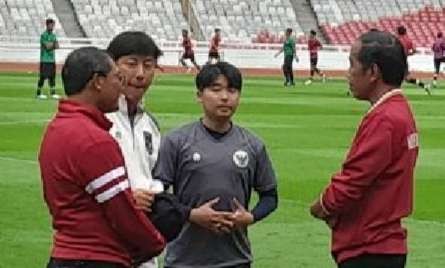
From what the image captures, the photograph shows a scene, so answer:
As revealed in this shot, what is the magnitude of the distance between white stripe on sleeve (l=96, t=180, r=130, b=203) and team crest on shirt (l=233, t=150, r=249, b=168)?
1223 millimetres

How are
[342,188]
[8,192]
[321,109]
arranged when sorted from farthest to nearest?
[321,109] → [8,192] → [342,188]

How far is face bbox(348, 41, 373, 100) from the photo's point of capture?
6.78 m

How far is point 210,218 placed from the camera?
688 centimetres

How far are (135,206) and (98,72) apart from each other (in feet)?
2.03

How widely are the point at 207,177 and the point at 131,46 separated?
803mm

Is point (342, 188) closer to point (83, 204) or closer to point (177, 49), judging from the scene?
point (83, 204)

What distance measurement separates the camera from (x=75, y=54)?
239 inches

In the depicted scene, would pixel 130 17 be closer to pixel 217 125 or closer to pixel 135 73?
pixel 217 125

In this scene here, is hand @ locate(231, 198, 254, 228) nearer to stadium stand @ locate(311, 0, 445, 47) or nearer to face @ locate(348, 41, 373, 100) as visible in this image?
face @ locate(348, 41, 373, 100)

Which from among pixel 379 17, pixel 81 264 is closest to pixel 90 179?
pixel 81 264

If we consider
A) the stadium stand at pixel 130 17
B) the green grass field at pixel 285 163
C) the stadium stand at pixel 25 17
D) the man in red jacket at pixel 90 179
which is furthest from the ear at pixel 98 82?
the stadium stand at pixel 130 17

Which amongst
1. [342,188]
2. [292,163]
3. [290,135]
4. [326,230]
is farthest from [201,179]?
[290,135]

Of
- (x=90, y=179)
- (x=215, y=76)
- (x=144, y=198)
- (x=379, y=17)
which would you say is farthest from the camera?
(x=379, y=17)

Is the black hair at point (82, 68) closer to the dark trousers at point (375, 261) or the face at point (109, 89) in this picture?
the face at point (109, 89)
